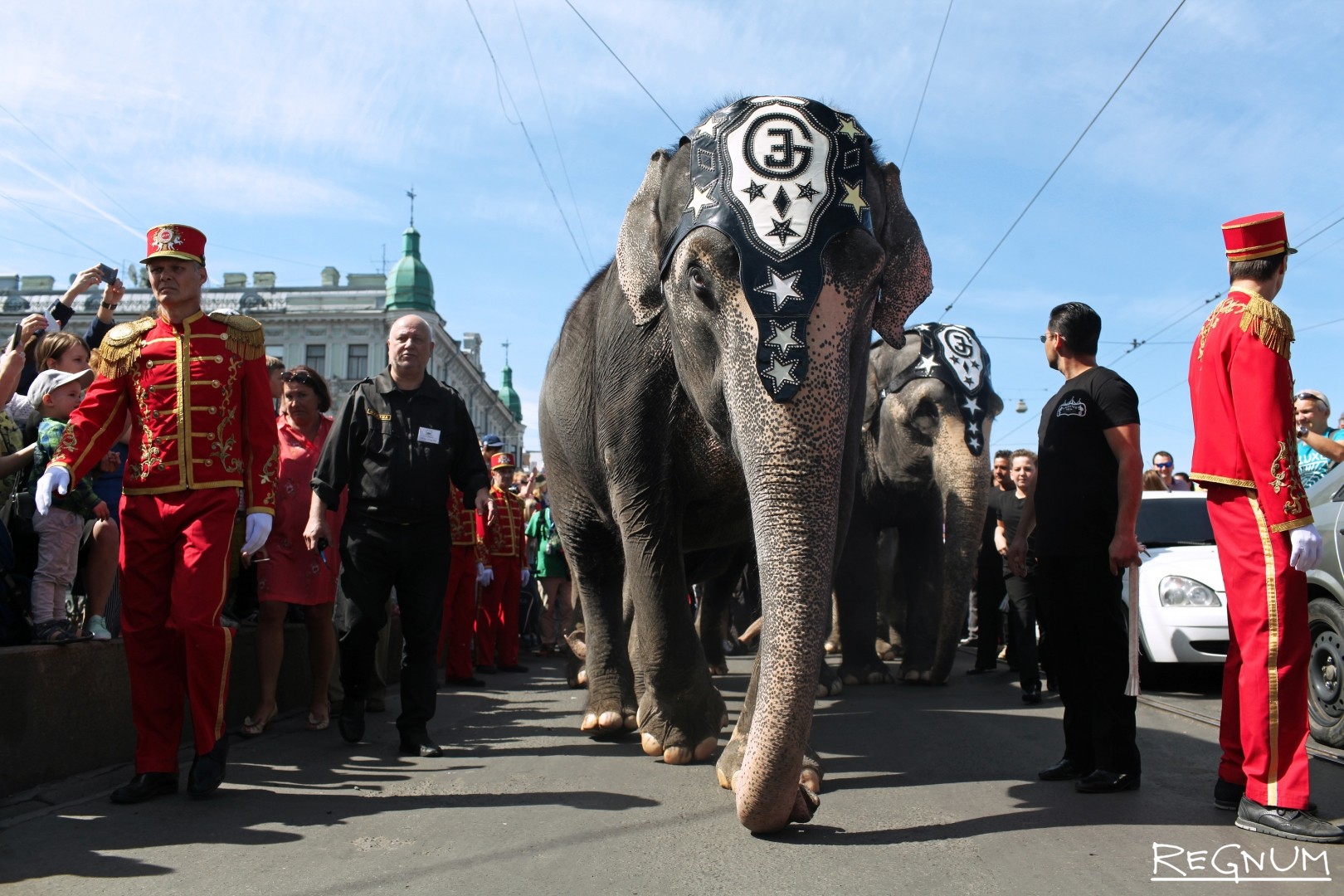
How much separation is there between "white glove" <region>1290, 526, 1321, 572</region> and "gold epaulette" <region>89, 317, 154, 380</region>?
16.2 ft

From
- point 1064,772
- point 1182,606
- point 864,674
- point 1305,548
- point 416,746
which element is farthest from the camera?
point 864,674

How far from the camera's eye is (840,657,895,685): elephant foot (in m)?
9.05

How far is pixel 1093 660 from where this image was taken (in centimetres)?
515

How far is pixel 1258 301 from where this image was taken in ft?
15.1

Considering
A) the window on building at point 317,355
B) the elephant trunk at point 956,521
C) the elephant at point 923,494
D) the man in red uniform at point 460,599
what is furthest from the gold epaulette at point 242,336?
the window on building at point 317,355

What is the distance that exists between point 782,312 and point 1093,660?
7.51 feet

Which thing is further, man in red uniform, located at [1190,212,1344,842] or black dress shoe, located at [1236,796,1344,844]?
man in red uniform, located at [1190,212,1344,842]

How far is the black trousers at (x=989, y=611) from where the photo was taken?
10.4 m

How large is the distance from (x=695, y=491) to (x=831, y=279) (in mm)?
1616

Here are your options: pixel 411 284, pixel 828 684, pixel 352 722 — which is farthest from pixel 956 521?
pixel 411 284

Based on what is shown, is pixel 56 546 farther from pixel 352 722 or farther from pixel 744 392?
pixel 744 392

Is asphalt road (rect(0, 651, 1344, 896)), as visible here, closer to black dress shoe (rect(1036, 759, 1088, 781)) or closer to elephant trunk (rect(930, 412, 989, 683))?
black dress shoe (rect(1036, 759, 1088, 781))


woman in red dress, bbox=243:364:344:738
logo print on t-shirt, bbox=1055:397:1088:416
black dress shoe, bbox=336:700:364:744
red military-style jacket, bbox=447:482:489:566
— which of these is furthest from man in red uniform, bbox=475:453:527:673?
logo print on t-shirt, bbox=1055:397:1088:416

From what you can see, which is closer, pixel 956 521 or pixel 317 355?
pixel 956 521
